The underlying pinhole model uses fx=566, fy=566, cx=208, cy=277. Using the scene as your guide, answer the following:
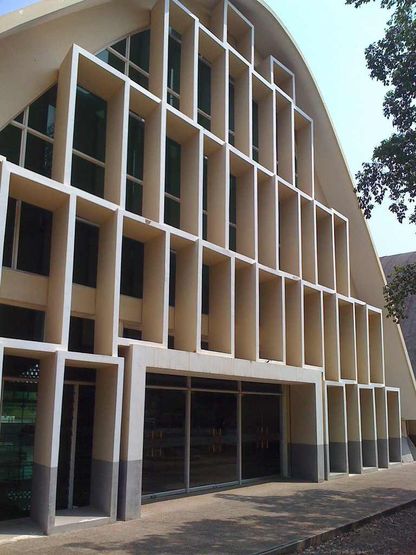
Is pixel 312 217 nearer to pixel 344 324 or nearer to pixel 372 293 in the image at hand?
pixel 344 324

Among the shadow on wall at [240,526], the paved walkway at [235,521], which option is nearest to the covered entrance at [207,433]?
the paved walkway at [235,521]

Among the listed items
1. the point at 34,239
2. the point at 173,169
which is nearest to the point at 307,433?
the point at 173,169

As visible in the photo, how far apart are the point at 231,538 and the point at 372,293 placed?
1675 centimetres

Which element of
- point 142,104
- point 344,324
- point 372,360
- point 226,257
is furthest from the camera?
point 372,360

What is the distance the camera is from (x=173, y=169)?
1548cm

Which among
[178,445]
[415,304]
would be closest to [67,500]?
[178,445]

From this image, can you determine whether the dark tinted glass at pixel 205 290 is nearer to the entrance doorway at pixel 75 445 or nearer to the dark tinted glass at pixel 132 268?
the dark tinted glass at pixel 132 268

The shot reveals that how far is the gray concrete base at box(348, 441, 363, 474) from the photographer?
19.9 meters

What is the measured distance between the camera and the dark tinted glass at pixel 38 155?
12055mm

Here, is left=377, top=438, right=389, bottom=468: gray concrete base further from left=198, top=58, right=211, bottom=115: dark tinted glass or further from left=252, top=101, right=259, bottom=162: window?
left=198, top=58, right=211, bottom=115: dark tinted glass

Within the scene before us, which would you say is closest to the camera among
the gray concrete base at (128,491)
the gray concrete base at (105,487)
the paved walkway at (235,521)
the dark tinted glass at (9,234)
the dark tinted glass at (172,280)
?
the paved walkway at (235,521)

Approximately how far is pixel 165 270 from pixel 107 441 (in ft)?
12.8

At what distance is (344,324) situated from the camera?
21.2 metres

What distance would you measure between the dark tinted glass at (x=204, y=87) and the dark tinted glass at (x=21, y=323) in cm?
879
